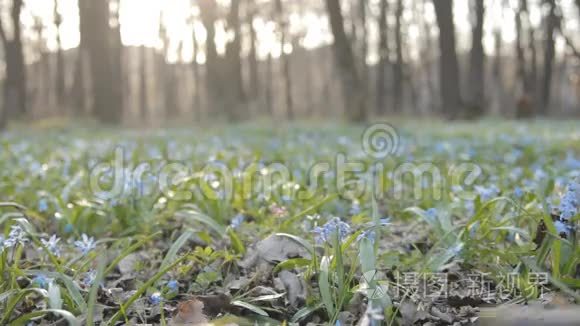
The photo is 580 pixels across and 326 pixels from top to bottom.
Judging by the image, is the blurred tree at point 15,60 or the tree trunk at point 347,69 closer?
the tree trunk at point 347,69

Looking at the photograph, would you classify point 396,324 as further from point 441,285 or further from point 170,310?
point 170,310

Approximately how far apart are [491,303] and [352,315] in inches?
18.8

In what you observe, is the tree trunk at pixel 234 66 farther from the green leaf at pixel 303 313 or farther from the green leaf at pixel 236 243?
the green leaf at pixel 303 313

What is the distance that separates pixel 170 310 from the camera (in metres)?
1.92

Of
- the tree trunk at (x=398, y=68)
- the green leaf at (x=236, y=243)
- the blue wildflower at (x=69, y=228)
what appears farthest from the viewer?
the tree trunk at (x=398, y=68)

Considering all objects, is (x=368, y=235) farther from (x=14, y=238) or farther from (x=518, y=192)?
(x=518, y=192)

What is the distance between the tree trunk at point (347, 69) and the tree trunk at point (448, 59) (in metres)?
3.68

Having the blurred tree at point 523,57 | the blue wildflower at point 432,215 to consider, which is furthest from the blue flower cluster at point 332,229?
the blurred tree at point 523,57

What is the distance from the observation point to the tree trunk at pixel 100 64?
15289 mm

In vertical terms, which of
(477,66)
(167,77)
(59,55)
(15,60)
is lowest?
(477,66)

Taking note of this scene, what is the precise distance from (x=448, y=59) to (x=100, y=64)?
935 centimetres

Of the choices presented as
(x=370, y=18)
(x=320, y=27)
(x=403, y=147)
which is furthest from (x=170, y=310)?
(x=320, y=27)

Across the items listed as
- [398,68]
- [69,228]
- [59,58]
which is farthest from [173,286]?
[59,58]

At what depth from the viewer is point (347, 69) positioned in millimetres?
13562
